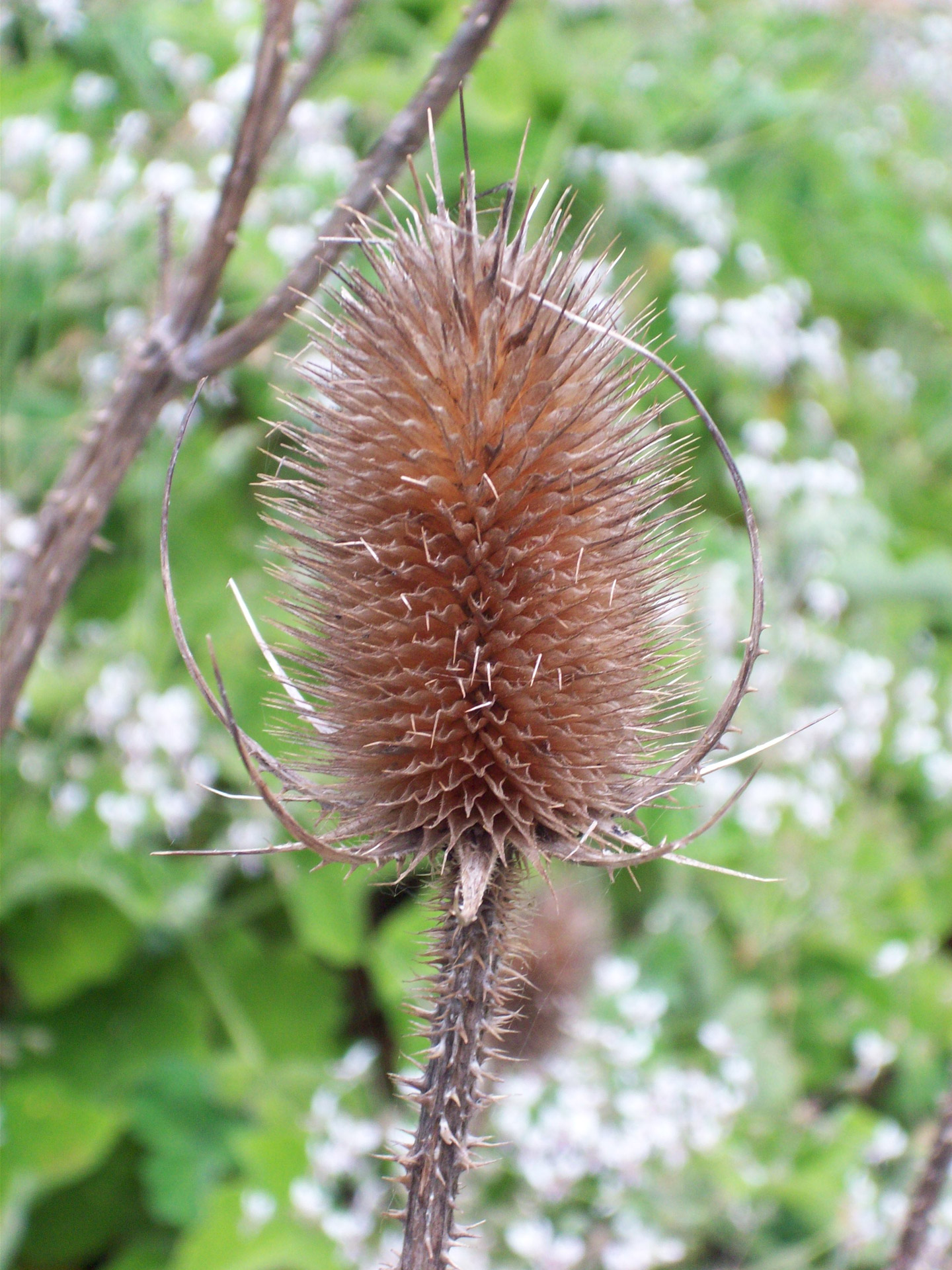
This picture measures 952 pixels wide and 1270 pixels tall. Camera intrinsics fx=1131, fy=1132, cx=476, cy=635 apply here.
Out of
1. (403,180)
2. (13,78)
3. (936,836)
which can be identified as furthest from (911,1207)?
(13,78)

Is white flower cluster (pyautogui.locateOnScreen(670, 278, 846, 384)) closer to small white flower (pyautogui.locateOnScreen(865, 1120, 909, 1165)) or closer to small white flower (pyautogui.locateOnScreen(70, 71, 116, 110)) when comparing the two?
small white flower (pyautogui.locateOnScreen(70, 71, 116, 110))

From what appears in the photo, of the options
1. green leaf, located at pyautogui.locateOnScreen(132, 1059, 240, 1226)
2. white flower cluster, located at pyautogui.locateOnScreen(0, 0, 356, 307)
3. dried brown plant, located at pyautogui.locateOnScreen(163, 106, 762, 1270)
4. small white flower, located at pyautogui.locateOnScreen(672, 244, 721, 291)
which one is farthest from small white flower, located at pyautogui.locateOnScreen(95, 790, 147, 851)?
small white flower, located at pyautogui.locateOnScreen(672, 244, 721, 291)

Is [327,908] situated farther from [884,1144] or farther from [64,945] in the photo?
[884,1144]

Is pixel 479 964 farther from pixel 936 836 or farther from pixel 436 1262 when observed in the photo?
pixel 936 836

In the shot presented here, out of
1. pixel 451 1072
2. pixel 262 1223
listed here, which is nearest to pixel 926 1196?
pixel 451 1072

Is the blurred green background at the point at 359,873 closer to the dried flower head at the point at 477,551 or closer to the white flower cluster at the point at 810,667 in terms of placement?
the white flower cluster at the point at 810,667

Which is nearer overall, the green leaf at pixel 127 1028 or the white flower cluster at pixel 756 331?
the green leaf at pixel 127 1028

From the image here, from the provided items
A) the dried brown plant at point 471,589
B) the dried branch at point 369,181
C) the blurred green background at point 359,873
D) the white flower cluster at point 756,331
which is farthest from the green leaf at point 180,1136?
the white flower cluster at point 756,331
